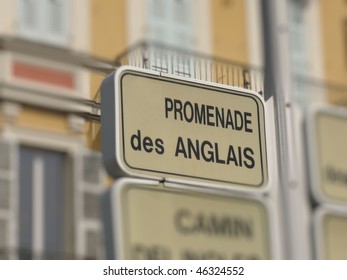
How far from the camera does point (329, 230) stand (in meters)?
7.65

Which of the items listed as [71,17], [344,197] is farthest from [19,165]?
[344,197]

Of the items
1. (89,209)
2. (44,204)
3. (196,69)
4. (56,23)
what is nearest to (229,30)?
(56,23)

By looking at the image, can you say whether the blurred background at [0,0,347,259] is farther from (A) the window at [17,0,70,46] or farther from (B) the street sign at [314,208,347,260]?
(B) the street sign at [314,208,347,260]

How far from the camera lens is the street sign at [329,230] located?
7.45m

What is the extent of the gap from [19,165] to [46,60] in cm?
95

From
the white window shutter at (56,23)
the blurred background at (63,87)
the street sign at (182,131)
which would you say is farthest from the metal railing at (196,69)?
the white window shutter at (56,23)

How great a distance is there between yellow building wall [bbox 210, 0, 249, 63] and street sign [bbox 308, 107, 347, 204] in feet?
13.7

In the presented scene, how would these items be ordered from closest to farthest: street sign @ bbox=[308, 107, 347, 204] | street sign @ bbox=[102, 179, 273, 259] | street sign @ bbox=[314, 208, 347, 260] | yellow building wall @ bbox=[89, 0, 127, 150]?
street sign @ bbox=[102, 179, 273, 259] → street sign @ bbox=[314, 208, 347, 260] → street sign @ bbox=[308, 107, 347, 204] → yellow building wall @ bbox=[89, 0, 127, 150]

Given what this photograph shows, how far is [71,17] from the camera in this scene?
531 inches

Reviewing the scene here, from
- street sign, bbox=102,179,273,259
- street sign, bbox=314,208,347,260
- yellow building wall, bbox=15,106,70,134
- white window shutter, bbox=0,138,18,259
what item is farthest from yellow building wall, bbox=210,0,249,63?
street sign, bbox=102,179,273,259

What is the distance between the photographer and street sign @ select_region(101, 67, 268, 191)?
3357 millimetres

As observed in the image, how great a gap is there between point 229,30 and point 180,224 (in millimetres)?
8296

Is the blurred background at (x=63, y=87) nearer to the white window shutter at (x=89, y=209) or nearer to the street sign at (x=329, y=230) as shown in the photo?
the white window shutter at (x=89, y=209)

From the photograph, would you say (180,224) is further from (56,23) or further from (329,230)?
(56,23)
